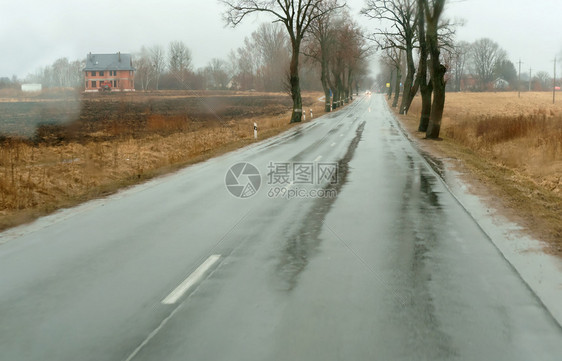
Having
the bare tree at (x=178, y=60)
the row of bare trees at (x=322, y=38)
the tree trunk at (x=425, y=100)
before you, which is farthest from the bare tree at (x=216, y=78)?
the tree trunk at (x=425, y=100)

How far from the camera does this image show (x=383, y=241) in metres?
7.91

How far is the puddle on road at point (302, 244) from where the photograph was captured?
6430mm

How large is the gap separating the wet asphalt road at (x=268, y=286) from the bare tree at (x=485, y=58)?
571 ft

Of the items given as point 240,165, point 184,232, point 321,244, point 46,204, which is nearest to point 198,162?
point 240,165

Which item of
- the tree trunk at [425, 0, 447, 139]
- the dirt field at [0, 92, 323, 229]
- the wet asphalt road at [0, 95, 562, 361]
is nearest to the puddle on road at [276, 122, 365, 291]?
the wet asphalt road at [0, 95, 562, 361]

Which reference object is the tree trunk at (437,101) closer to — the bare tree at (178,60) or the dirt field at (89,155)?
the dirt field at (89,155)

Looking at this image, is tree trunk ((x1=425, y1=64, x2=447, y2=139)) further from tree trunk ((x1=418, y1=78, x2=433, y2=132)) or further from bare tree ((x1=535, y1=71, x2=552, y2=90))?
bare tree ((x1=535, y1=71, x2=552, y2=90))

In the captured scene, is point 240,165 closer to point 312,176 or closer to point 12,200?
point 312,176

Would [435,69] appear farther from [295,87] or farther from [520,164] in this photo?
[295,87]

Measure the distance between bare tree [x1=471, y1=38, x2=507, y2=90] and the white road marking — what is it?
17663 centimetres

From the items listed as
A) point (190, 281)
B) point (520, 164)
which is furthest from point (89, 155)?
point (190, 281)

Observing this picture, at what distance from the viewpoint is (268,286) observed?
598cm

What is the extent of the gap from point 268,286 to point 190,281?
2.99ft

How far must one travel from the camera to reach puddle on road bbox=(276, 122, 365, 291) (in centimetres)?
643
